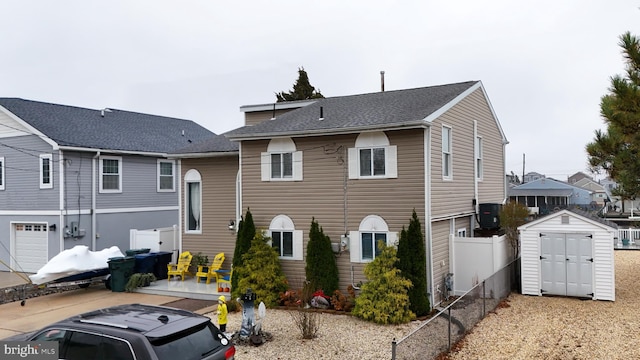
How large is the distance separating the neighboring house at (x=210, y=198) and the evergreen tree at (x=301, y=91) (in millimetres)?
21660

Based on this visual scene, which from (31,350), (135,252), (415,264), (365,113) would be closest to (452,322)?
(415,264)

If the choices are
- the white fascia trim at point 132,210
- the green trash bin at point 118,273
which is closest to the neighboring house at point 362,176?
the green trash bin at point 118,273

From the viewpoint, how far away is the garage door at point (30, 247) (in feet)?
63.2

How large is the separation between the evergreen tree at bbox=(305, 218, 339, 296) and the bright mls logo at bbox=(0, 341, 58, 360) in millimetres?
7463

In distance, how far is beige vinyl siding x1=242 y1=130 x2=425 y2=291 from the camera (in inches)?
492

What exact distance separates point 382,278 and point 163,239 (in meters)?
9.67

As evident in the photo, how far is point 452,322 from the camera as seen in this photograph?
9.35 meters

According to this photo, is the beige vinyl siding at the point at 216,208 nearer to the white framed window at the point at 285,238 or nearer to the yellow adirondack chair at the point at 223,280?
the yellow adirondack chair at the point at 223,280

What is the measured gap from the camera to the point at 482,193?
57.2 feet

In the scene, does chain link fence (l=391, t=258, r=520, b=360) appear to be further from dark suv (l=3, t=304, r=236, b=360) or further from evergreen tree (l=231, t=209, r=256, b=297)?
evergreen tree (l=231, t=209, r=256, b=297)

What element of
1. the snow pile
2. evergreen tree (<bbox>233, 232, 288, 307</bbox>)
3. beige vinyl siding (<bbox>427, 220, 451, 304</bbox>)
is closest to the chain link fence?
beige vinyl siding (<bbox>427, 220, 451, 304</bbox>)

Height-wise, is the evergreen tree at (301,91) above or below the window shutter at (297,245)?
above

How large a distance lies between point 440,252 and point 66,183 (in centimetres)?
1495

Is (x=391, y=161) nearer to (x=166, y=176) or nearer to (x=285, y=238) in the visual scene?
(x=285, y=238)
